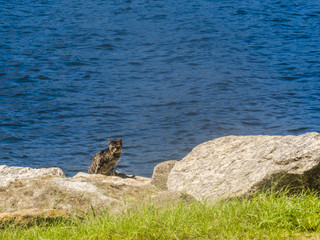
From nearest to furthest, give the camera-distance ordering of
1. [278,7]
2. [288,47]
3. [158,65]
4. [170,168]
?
[170,168]
[158,65]
[288,47]
[278,7]

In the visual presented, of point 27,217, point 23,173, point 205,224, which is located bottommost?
point 23,173

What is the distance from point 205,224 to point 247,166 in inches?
68.5

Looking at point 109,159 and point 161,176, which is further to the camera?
point 109,159

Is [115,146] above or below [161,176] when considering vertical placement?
above

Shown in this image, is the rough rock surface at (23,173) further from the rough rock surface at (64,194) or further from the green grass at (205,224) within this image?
the green grass at (205,224)

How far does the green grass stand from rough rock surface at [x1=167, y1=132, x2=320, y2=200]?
1.60 feet

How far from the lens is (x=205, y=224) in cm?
449

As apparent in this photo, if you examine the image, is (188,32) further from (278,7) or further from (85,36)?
(278,7)

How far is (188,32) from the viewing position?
1934 centimetres

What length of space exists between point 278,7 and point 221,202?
2022cm

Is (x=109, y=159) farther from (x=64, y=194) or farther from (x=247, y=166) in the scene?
(x=247, y=166)

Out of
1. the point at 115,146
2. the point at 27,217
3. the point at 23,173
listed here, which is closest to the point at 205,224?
the point at 27,217

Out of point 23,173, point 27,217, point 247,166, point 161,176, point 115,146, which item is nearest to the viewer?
point 27,217

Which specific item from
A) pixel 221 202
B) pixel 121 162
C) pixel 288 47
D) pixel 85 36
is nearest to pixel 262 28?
pixel 288 47
